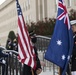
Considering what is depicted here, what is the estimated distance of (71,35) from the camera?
19.0ft

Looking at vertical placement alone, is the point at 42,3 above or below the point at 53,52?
above

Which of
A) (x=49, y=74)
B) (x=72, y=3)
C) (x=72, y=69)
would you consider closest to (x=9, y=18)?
(x=72, y=3)

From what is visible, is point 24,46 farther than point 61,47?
Yes

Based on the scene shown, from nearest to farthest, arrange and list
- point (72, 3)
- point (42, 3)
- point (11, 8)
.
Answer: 1. point (72, 3)
2. point (42, 3)
3. point (11, 8)

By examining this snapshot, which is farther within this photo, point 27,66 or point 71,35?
point 27,66

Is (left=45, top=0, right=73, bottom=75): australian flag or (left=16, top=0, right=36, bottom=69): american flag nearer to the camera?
(left=45, top=0, right=73, bottom=75): australian flag

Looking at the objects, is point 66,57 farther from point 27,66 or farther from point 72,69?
point 27,66

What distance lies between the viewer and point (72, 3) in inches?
1654

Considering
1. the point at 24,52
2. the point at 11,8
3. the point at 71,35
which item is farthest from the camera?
the point at 11,8

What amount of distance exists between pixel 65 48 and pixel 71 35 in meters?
0.24

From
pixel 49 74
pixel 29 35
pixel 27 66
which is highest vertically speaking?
pixel 29 35

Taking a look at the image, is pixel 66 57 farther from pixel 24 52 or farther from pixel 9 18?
pixel 9 18

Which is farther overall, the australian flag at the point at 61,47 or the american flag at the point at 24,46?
the american flag at the point at 24,46

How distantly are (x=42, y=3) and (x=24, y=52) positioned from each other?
50614mm
